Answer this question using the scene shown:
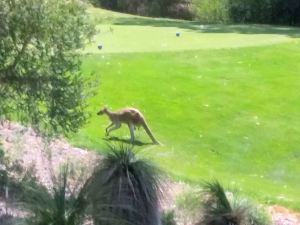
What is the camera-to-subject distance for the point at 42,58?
32.0ft

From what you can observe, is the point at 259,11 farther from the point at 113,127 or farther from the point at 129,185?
the point at 129,185

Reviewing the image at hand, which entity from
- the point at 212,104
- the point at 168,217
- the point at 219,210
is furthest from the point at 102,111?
the point at 219,210

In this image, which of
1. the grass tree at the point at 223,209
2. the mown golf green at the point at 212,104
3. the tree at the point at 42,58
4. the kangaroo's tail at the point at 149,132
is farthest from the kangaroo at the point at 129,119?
the grass tree at the point at 223,209

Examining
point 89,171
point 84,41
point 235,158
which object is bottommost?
point 235,158

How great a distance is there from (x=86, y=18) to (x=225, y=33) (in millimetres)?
16867

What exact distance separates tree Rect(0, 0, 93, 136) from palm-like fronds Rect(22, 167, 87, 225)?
295cm

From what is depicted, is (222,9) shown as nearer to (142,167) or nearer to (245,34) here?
(245,34)

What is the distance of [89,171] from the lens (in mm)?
8086

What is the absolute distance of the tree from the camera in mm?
9438

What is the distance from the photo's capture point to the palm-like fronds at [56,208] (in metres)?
6.42

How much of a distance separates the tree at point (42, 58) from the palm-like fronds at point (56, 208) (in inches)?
116

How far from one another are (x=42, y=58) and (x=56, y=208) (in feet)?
11.5

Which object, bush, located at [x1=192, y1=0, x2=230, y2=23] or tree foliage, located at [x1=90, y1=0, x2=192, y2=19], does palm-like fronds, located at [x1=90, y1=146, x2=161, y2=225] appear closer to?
bush, located at [x1=192, y1=0, x2=230, y2=23]

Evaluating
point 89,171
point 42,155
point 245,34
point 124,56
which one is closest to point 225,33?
point 245,34
